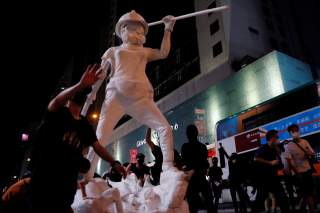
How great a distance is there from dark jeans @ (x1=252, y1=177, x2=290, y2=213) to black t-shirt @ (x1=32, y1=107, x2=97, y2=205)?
348 cm

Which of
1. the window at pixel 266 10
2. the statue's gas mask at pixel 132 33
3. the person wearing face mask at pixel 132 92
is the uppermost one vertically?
the window at pixel 266 10

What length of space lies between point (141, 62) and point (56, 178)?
2.73 metres

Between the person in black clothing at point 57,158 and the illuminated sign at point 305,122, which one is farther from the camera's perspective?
the illuminated sign at point 305,122

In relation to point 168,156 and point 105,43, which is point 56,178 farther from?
point 105,43

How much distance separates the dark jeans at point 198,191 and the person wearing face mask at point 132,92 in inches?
20.8

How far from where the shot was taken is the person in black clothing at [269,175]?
179 inches

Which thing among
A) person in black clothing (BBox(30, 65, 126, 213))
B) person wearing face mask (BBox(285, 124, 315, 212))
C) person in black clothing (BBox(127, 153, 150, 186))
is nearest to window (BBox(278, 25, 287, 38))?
person wearing face mask (BBox(285, 124, 315, 212))

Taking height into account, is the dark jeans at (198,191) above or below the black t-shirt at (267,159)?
below

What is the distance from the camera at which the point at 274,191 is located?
181 inches

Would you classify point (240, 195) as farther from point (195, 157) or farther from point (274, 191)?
point (195, 157)

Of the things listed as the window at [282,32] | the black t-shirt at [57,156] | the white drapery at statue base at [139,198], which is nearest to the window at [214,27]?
the window at [282,32]

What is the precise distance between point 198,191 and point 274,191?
1307 millimetres

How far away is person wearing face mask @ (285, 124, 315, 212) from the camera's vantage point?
5.40 metres

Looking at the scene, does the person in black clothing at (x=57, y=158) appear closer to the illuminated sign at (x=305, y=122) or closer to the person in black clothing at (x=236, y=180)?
the person in black clothing at (x=236, y=180)
